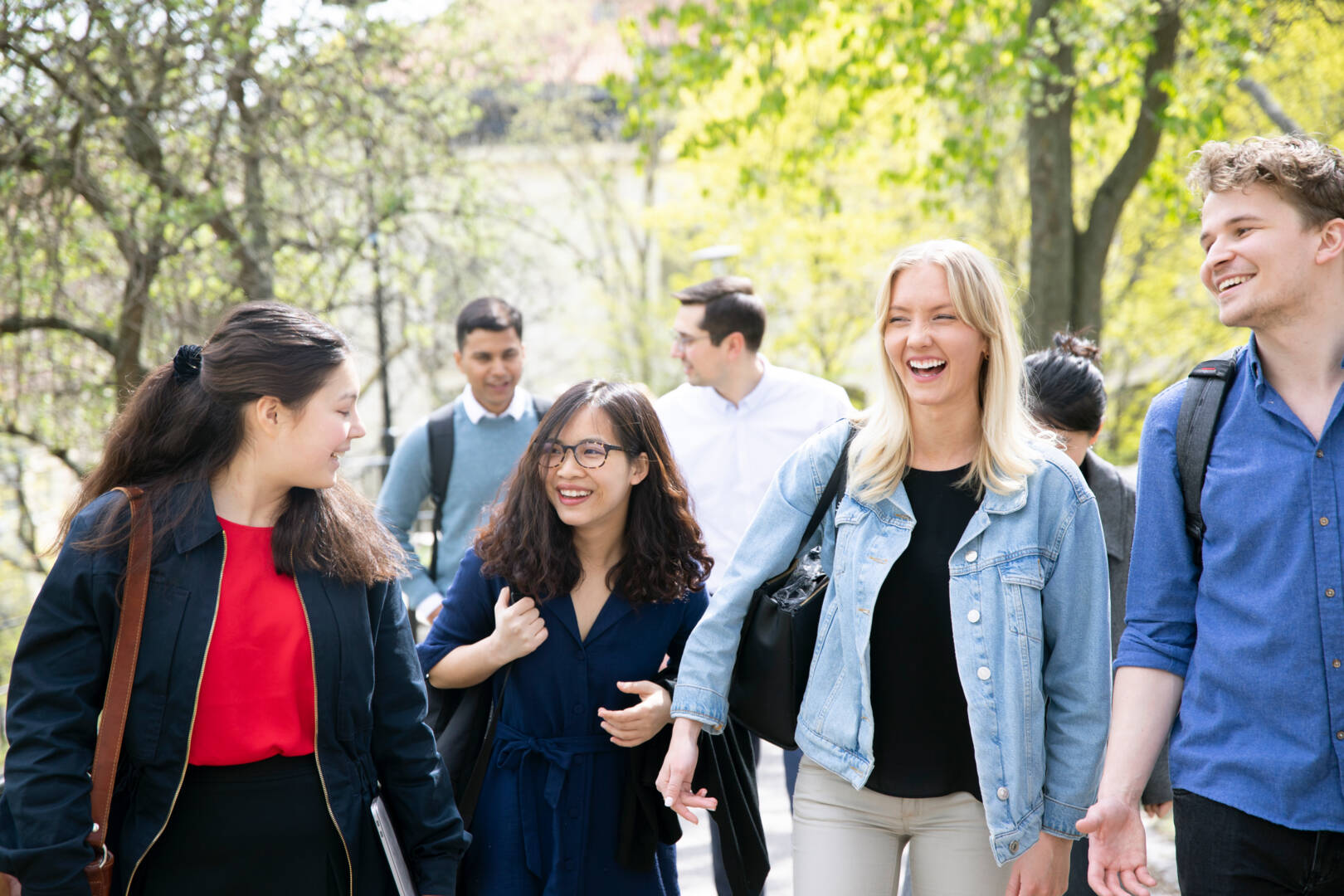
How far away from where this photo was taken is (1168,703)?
260 cm

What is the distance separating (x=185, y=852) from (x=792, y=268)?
18.4 meters

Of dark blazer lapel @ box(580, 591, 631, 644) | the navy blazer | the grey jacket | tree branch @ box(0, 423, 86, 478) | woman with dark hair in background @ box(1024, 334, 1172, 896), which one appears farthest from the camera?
tree branch @ box(0, 423, 86, 478)

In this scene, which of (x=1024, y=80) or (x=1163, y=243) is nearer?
(x=1024, y=80)

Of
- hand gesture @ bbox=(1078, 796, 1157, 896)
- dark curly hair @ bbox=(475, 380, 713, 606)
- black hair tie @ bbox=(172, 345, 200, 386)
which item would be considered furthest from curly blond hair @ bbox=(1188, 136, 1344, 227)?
black hair tie @ bbox=(172, 345, 200, 386)

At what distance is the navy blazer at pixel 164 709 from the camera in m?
2.31

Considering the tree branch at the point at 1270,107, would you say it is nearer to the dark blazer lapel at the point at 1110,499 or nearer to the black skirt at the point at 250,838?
the dark blazer lapel at the point at 1110,499

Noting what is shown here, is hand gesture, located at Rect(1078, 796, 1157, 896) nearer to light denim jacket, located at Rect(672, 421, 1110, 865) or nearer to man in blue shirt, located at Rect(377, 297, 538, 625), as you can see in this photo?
light denim jacket, located at Rect(672, 421, 1110, 865)

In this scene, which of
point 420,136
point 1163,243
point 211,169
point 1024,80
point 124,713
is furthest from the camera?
point 1163,243

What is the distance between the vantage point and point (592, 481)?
125 inches

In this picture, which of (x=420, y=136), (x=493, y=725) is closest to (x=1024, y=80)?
(x=420, y=136)

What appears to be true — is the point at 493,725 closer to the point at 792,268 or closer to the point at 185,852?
the point at 185,852

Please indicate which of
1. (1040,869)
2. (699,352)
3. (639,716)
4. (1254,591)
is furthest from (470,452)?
(1254,591)

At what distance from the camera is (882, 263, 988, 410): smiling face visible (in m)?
2.89

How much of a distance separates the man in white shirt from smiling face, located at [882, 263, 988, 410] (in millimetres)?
2407
